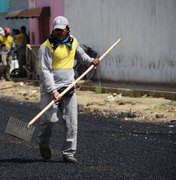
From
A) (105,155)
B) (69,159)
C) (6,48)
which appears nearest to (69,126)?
(69,159)

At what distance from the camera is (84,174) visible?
7516 mm

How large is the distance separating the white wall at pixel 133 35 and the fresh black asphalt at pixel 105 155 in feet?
19.2

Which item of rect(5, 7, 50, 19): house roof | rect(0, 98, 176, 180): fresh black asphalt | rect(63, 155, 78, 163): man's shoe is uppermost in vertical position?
rect(5, 7, 50, 19): house roof

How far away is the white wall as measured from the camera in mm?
17719

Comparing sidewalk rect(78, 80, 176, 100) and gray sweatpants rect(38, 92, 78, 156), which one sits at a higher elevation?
gray sweatpants rect(38, 92, 78, 156)

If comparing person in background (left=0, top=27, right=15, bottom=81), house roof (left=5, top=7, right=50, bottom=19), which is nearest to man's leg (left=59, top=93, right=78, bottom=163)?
person in background (left=0, top=27, right=15, bottom=81)

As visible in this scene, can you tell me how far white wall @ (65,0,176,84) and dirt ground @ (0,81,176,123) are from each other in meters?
1.62

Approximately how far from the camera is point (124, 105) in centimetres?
1497

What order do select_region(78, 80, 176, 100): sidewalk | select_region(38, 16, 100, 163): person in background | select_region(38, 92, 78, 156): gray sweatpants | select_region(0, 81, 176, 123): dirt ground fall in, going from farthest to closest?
select_region(78, 80, 176, 100): sidewalk, select_region(0, 81, 176, 123): dirt ground, select_region(38, 92, 78, 156): gray sweatpants, select_region(38, 16, 100, 163): person in background

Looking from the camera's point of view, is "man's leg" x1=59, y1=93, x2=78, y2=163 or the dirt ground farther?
the dirt ground

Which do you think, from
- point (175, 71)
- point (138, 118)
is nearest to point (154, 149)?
point (138, 118)

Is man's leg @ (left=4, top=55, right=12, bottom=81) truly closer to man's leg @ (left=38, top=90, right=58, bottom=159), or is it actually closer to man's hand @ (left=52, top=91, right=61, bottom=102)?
man's leg @ (left=38, top=90, right=58, bottom=159)

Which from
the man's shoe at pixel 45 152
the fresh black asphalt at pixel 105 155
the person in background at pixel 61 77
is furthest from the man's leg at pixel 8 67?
the person in background at pixel 61 77

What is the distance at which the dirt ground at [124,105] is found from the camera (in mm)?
13078
